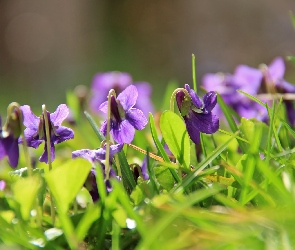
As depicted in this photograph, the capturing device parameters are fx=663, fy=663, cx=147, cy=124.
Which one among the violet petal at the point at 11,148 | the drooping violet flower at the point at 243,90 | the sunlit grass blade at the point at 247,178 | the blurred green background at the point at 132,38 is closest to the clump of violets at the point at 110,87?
the drooping violet flower at the point at 243,90

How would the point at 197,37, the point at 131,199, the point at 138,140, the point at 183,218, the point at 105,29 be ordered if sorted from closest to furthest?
the point at 183,218
the point at 131,199
the point at 138,140
the point at 197,37
the point at 105,29

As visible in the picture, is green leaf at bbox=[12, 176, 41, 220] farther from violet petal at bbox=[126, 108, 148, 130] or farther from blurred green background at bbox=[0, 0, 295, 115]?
blurred green background at bbox=[0, 0, 295, 115]

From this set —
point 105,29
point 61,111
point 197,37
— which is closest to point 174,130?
point 61,111

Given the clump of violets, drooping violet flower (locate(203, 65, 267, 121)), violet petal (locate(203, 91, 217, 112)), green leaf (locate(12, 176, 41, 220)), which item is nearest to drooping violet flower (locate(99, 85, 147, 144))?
violet petal (locate(203, 91, 217, 112))

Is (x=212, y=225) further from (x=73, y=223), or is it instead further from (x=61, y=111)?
(x=61, y=111)

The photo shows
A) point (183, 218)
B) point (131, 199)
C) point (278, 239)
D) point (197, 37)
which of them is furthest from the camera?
point (197, 37)

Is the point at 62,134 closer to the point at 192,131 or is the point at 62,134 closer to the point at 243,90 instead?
the point at 192,131

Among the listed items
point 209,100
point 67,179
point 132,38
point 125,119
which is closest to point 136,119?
point 125,119
